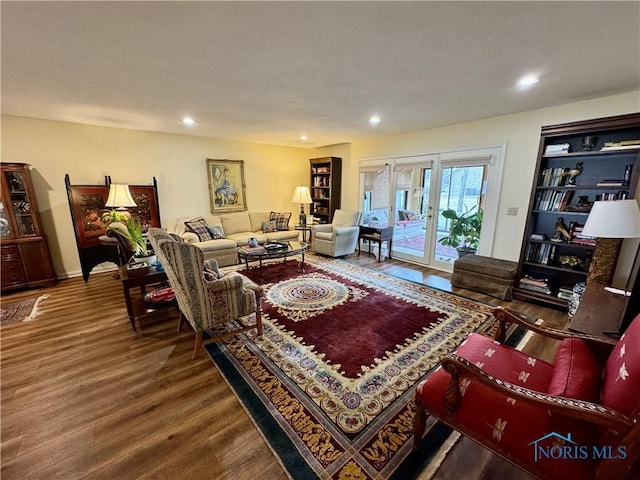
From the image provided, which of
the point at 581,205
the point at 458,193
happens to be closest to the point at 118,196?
the point at 458,193

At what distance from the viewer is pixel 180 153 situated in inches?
191

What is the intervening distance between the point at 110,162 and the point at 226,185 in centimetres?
193

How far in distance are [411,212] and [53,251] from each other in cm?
615

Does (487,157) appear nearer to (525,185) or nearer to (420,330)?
(525,185)

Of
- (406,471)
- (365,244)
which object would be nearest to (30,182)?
(406,471)

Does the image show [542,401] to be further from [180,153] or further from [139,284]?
[180,153]

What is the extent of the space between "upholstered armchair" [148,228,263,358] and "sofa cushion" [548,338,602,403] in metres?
2.12

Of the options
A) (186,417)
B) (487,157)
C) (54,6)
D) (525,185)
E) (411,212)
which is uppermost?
Result: (54,6)

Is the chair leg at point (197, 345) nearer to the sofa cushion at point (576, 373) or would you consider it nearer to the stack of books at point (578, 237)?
the sofa cushion at point (576, 373)

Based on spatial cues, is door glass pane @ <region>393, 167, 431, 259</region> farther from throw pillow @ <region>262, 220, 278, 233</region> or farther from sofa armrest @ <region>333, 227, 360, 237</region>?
throw pillow @ <region>262, 220, 278, 233</region>

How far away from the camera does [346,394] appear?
1827 millimetres

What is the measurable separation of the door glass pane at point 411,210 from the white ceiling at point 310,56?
1.55 metres

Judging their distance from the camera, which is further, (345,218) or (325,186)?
(325,186)

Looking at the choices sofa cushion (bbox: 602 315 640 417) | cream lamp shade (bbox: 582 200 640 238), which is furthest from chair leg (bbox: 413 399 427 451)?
cream lamp shade (bbox: 582 200 640 238)
